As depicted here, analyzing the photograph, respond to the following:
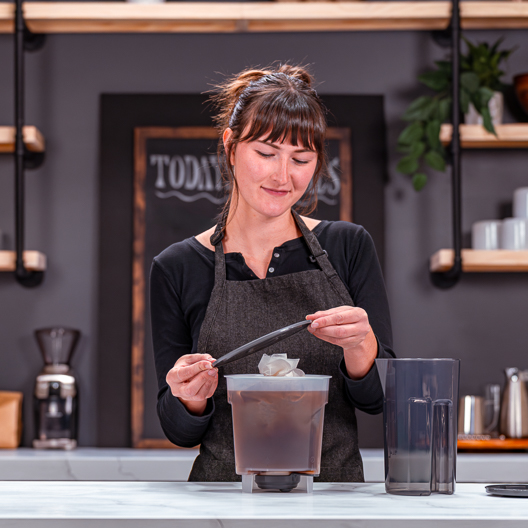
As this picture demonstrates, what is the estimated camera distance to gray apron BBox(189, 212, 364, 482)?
1.28 metres

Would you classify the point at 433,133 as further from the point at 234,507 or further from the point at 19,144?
the point at 234,507

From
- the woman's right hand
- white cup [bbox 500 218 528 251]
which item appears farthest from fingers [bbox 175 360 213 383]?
white cup [bbox 500 218 528 251]

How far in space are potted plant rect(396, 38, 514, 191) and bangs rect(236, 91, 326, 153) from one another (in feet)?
4.16

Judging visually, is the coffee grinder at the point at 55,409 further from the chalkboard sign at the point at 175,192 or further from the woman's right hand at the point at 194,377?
the woman's right hand at the point at 194,377

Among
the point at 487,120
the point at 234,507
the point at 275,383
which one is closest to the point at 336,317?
the point at 275,383

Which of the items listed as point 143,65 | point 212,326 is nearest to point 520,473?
point 212,326

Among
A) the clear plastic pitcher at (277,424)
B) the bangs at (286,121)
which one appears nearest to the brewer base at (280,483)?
the clear plastic pitcher at (277,424)

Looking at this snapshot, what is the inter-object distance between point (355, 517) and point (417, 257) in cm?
195

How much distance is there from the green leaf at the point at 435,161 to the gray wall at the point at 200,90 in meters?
0.17

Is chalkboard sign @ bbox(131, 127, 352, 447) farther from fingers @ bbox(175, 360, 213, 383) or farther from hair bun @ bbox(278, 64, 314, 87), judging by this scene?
fingers @ bbox(175, 360, 213, 383)

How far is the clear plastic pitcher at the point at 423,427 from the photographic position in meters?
0.89

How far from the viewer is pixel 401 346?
2557mm

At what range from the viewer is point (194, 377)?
102cm

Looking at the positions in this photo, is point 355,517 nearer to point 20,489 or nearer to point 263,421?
point 263,421
